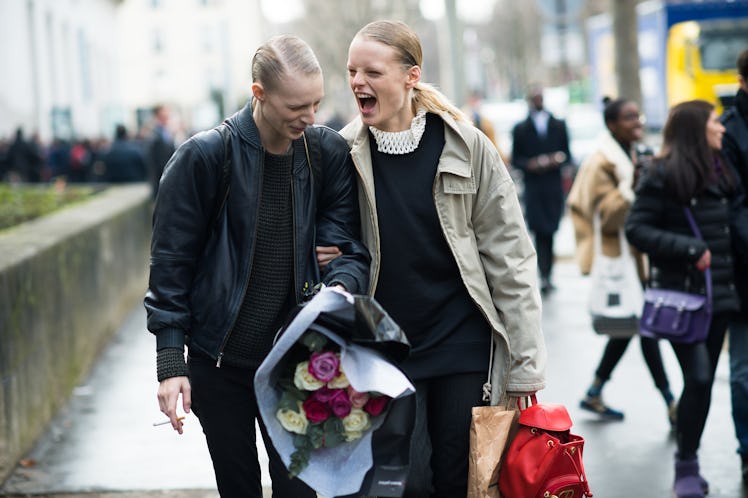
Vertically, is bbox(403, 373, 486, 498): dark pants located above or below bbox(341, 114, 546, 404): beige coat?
below

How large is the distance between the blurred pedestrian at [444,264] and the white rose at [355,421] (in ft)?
1.88

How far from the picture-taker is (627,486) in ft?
19.1

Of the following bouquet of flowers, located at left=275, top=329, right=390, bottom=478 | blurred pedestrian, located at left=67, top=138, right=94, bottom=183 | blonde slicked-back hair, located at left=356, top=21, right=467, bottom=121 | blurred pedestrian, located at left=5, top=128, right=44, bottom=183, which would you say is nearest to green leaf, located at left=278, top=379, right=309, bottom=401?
bouquet of flowers, located at left=275, top=329, right=390, bottom=478

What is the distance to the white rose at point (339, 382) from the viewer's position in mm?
3266

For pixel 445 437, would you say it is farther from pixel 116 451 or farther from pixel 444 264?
pixel 116 451

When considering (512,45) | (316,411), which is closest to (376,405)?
(316,411)

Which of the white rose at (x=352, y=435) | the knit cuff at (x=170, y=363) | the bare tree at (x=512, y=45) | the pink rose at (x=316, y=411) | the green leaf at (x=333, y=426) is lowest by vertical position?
the white rose at (x=352, y=435)

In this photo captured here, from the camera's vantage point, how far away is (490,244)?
389 cm

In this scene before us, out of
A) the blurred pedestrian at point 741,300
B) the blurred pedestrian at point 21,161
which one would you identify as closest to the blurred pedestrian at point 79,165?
the blurred pedestrian at point 21,161

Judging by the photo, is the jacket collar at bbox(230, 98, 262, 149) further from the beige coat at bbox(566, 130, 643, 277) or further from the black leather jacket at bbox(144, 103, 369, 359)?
the beige coat at bbox(566, 130, 643, 277)

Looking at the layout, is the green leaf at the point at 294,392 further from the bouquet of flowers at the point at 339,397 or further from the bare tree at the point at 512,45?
the bare tree at the point at 512,45

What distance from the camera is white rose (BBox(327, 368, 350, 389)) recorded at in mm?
3266

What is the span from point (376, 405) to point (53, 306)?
4.76m

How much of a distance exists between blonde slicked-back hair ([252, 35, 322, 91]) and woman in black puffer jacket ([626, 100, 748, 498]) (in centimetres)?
251
